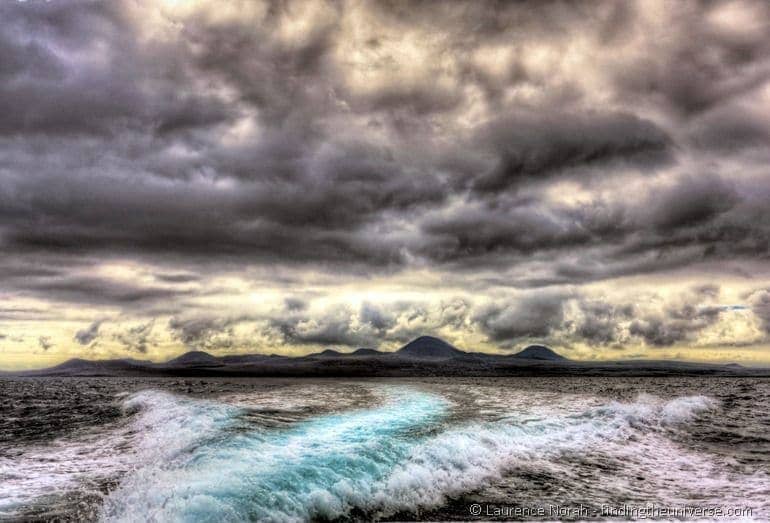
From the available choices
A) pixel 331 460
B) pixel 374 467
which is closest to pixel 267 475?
pixel 331 460

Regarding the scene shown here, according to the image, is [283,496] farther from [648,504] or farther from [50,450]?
[50,450]

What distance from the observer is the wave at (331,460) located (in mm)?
9352

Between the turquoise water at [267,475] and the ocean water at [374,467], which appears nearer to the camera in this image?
the turquoise water at [267,475]

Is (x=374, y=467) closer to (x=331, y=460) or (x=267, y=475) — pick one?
(x=331, y=460)

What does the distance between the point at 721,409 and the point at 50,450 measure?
39.6 m

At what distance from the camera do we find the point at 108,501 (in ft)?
33.6

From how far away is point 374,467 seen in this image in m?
12.2

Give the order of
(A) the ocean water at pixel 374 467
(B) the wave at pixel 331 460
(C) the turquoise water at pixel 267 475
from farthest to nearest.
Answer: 1. (A) the ocean water at pixel 374 467
2. (B) the wave at pixel 331 460
3. (C) the turquoise water at pixel 267 475

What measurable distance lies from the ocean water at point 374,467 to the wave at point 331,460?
5cm

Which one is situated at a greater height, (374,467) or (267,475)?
(267,475)

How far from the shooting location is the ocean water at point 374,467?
989 centimetres

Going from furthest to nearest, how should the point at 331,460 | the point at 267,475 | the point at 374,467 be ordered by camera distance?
the point at 331,460
the point at 374,467
the point at 267,475

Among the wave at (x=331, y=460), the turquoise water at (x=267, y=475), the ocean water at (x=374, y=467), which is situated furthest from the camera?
the ocean water at (x=374, y=467)

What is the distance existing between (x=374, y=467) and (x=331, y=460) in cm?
111
